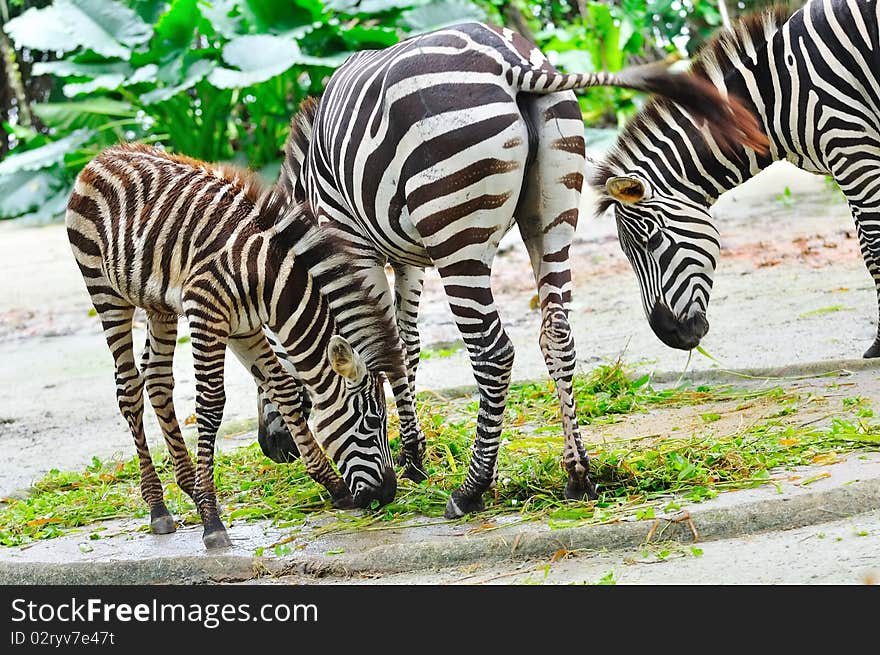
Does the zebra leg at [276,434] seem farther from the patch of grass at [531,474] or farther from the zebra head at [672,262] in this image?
the zebra head at [672,262]

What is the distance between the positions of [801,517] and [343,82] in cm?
289

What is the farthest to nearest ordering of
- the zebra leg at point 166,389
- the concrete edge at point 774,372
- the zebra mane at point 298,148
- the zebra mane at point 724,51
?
1. the concrete edge at point 774,372
2. the zebra mane at point 724,51
3. the zebra mane at point 298,148
4. the zebra leg at point 166,389

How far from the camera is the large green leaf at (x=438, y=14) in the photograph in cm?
1580

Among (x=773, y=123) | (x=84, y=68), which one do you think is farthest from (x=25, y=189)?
(x=773, y=123)

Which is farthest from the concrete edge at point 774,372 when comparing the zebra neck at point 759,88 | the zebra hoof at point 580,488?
the zebra hoof at point 580,488

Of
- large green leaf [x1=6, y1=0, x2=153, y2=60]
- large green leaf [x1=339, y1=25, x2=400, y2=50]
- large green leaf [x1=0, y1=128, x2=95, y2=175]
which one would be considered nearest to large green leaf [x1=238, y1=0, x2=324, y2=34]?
large green leaf [x1=339, y1=25, x2=400, y2=50]

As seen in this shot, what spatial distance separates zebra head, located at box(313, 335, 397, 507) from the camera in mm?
4598

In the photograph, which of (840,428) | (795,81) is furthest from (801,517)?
(795,81)

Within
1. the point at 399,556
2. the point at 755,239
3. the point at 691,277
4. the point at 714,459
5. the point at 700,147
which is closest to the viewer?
the point at 399,556

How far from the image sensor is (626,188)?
508 cm

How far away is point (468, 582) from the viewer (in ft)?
12.0

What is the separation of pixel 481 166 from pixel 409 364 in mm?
1729

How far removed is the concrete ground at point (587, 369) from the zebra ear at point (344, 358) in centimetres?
76

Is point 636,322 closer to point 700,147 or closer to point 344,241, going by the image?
point 700,147
